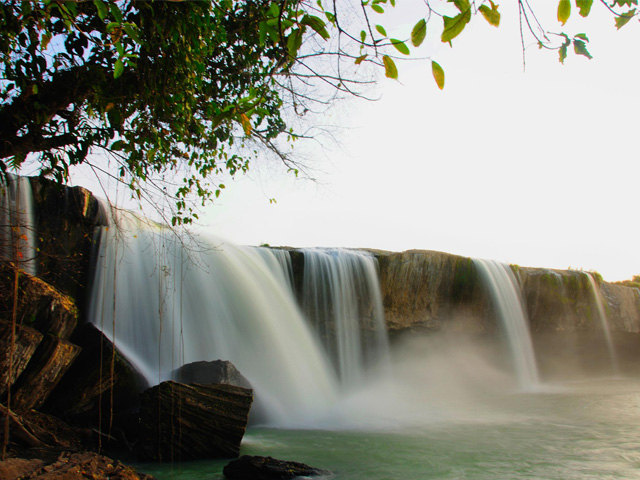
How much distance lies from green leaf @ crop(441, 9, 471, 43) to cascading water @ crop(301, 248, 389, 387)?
9.63m

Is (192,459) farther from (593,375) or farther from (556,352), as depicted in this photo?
(593,375)

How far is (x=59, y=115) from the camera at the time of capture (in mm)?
3910

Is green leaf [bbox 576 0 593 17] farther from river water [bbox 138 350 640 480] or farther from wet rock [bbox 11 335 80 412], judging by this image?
wet rock [bbox 11 335 80 412]

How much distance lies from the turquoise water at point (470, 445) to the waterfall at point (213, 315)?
4.96ft

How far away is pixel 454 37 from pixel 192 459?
16.2 ft

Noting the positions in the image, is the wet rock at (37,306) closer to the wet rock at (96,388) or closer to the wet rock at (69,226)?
the wet rock at (96,388)

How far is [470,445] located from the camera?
245 inches

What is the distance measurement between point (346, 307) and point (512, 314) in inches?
211

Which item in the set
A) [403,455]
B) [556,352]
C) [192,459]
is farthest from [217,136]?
[556,352]

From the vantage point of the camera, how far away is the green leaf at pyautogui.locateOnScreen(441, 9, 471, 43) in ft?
5.30

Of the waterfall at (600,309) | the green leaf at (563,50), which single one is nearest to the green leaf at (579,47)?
the green leaf at (563,50)

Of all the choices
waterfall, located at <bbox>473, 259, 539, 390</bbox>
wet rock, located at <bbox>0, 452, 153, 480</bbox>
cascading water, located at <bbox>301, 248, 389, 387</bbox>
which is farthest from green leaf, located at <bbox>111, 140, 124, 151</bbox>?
waterfall, located at <bbox>473, 259, 539, 390</bbox>

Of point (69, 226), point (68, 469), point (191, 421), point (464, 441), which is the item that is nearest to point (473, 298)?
point (464, 441)

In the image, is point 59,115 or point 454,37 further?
point 59,115
